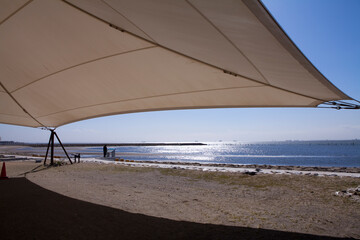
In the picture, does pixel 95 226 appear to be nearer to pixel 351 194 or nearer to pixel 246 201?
pixel 246 201

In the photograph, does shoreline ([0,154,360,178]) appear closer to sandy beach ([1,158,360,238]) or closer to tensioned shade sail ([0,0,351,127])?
sandy beach ([1,158,360,238])

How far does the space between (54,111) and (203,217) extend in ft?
30.1

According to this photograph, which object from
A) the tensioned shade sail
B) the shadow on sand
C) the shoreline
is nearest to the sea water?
the shoreline

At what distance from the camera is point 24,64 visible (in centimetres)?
674

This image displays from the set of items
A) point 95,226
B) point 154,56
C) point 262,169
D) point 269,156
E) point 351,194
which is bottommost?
point 269,156

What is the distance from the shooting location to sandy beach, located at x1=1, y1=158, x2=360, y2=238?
461cm

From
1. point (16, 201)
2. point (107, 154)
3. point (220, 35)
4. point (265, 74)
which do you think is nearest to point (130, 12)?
point (220, 35)

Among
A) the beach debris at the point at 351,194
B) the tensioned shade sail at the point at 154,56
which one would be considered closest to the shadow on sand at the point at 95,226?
the tensioned shade sail at the point at 154,56

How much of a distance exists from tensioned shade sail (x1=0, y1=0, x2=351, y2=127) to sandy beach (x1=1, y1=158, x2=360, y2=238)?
2.46 m

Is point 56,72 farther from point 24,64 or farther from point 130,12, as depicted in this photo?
point 130,12

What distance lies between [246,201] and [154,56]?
4468 millimetres

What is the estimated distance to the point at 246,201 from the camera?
6375 mm

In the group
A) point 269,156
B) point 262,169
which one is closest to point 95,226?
point 262,169

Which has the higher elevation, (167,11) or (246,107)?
(167,11)
